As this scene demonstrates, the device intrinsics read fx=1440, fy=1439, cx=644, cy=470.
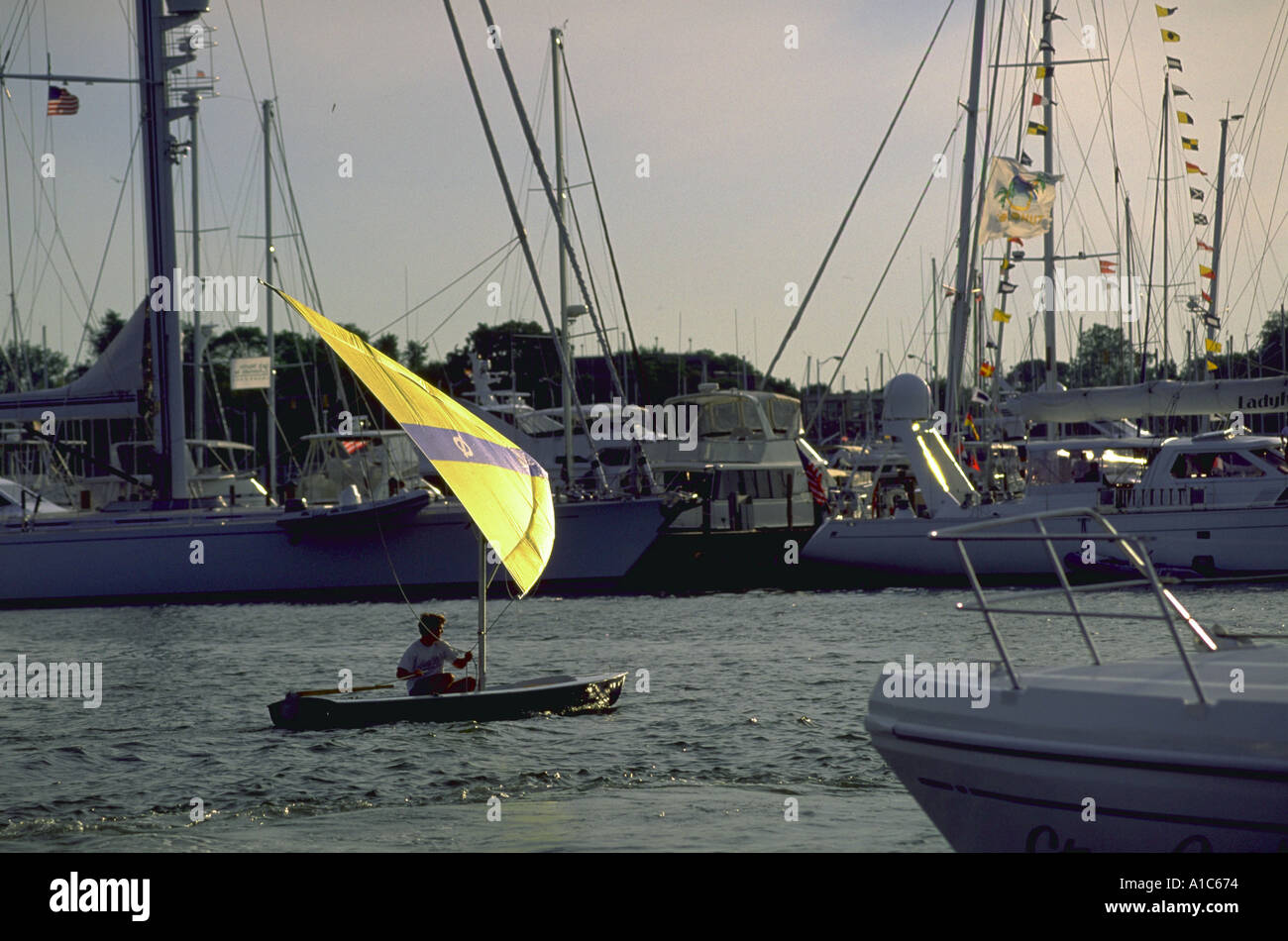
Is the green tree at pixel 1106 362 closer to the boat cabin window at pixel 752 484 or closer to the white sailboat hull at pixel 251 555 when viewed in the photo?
the boat cabin window at pixel 752 484

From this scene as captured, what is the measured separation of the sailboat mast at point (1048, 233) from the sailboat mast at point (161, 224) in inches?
936

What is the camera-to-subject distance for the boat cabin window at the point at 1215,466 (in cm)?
3362

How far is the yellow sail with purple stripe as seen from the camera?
52.3ft

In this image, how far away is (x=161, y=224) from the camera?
123 feet

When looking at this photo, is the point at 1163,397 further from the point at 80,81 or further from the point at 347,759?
the point at 80,81

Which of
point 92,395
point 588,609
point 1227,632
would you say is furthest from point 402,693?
point 92,395

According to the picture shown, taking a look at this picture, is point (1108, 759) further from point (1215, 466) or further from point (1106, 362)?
point (1106, 362)

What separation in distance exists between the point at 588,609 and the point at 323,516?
7867 mm

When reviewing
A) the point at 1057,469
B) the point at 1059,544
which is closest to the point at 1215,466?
the point at 1059,544

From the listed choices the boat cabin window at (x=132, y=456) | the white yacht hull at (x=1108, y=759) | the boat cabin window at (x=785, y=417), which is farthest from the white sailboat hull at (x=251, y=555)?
the white yacht hull at (x=1108, y=759)

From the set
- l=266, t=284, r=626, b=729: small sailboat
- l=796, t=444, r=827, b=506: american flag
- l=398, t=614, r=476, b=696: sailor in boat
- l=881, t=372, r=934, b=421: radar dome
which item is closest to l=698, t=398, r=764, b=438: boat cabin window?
l=796, t=444, r=827, b=506: american flag

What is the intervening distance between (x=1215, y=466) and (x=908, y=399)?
7.84m

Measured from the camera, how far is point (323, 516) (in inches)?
1491
